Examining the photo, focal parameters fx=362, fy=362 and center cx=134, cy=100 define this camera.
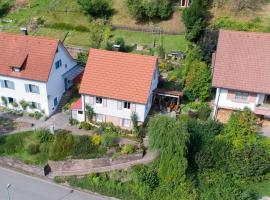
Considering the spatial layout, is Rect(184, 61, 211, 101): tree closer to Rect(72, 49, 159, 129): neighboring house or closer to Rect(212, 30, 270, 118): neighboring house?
Rect(212, 30, 270, 118): neighboring house

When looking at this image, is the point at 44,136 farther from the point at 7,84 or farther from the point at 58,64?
the point at 58,64

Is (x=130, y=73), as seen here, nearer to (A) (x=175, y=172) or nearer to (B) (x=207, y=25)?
(A) (x=175, y=172)

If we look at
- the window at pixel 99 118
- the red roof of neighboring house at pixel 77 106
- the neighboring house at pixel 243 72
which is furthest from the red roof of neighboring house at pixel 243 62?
the red roof of neighboring house at pixel 77 106

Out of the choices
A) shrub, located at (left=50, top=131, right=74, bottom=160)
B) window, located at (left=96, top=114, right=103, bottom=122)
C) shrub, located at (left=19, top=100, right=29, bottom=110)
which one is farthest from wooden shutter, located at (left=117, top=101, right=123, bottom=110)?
shrub, located at (left=19, top=100, right=29, bottom=110)

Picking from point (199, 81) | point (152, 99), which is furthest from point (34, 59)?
point (199, 81)

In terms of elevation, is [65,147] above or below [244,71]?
below
